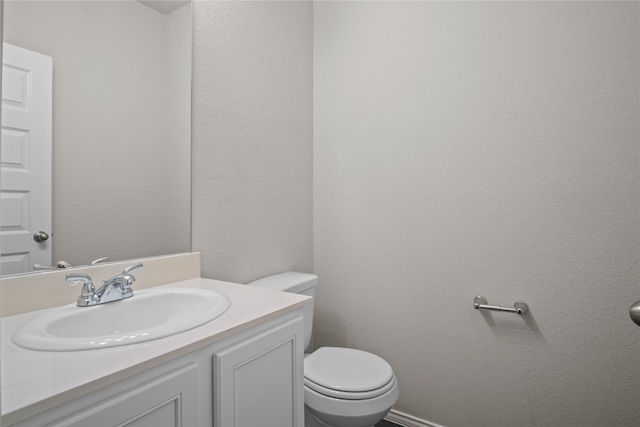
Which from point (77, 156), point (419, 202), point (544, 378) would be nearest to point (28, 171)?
point (77, 156)

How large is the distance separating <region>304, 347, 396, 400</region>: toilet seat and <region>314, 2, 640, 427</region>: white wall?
13.2 inches

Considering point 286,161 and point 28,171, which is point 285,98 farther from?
point 28,171

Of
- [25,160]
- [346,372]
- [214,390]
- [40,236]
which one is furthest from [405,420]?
[25,160]

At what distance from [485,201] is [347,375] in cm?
95

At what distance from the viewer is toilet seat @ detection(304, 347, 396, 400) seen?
1410 mm

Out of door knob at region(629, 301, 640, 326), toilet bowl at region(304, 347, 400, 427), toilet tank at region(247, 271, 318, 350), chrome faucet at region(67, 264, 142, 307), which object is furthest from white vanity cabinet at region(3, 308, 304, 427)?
door knob at region(629, 301, 640, 326)

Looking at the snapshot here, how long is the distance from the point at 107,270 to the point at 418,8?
1.77m

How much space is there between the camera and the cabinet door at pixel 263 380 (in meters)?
0.96

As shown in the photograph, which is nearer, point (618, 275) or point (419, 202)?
point (618, 275)

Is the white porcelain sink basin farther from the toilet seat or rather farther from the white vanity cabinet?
the toilet seat

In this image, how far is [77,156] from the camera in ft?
3.91

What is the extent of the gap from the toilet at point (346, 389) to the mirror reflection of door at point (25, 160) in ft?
2.82

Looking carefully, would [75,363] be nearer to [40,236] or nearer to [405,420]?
[40,236]

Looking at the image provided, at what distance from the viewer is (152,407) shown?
2.66 ft
